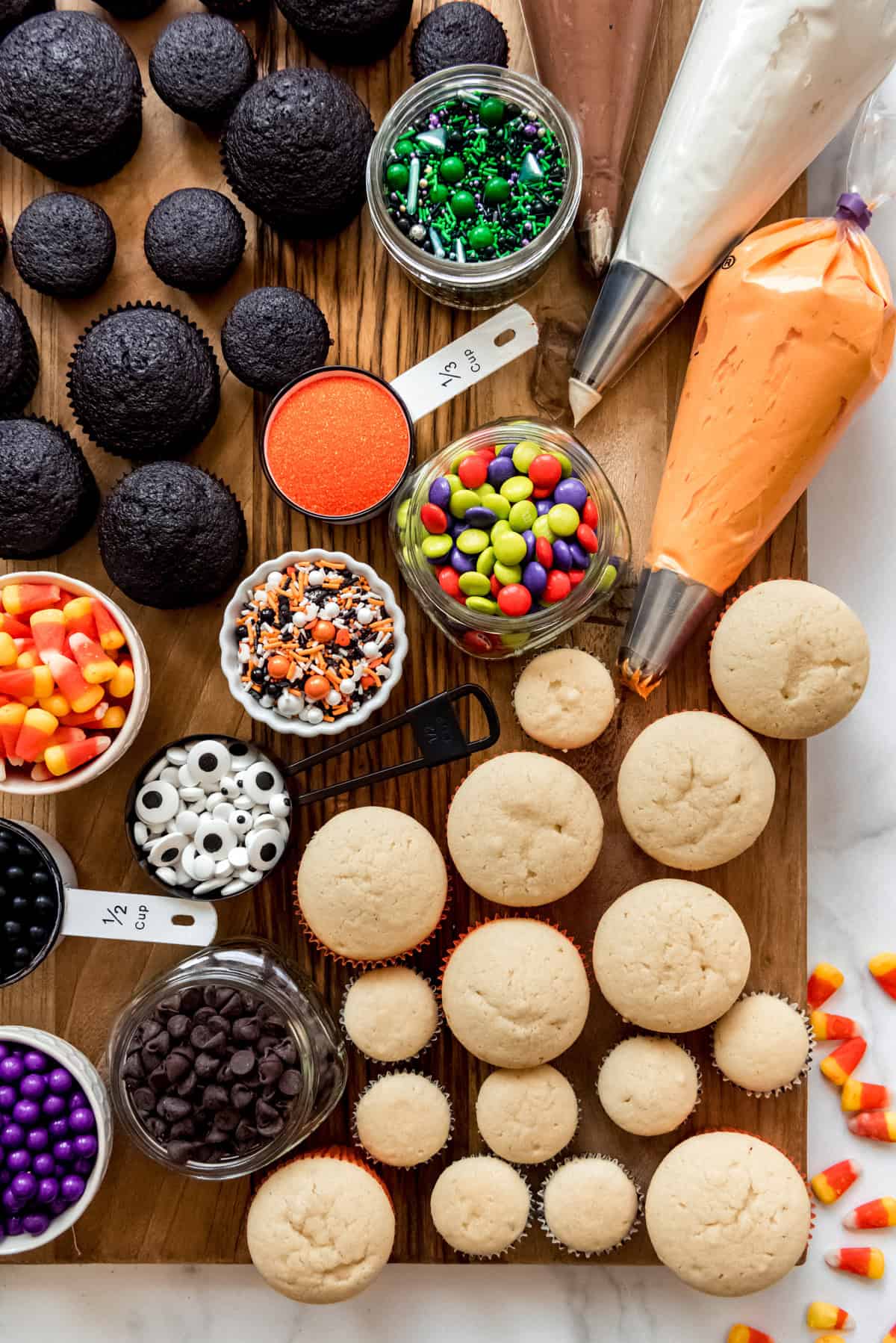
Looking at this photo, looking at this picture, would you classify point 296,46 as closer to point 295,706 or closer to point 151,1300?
point 295,706

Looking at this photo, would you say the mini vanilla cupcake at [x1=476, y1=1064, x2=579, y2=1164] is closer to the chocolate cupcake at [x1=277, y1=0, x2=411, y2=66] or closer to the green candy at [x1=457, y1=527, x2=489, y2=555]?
the green candy at [x1=457, y1=527, x2=489, y2=555]

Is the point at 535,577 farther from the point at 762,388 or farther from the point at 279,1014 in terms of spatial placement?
the point at 279,1014

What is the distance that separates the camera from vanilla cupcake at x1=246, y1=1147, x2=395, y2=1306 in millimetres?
1772

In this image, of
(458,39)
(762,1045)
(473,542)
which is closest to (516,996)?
(762,1045)

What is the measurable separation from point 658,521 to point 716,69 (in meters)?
0.79

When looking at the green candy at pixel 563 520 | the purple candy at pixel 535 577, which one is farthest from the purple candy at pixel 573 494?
the purple candy at pixel 535 577

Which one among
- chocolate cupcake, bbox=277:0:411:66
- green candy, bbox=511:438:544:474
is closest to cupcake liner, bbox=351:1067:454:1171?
green candy, bbox=511:438:544:474

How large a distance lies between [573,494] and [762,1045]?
1.05 m

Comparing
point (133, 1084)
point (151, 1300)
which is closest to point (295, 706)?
point (133, 1084)

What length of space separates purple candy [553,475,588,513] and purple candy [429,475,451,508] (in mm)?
188

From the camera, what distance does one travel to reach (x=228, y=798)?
72.5 inches

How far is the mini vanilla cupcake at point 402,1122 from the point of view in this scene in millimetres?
1827

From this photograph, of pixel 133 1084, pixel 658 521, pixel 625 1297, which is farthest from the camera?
pixel 625 1297

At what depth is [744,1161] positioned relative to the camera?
5.98 feet
